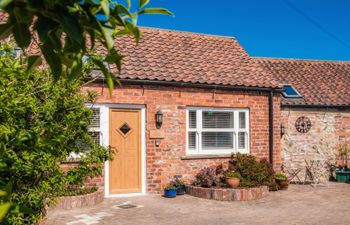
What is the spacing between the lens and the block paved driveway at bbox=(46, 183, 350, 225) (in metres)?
7.95

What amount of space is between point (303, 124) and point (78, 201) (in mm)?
9055

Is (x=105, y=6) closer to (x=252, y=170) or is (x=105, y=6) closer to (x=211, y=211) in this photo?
(x=211, y=211)

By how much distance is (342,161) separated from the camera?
1509 cm

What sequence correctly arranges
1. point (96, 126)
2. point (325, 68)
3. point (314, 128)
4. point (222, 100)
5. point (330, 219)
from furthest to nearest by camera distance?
point (325, 68) < point (314, 128) < point (222, 100) < point (96, 126) < point (330, 219)

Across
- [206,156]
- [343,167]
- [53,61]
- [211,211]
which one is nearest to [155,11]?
[53,61]

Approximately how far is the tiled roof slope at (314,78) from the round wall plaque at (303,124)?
24.0 inches

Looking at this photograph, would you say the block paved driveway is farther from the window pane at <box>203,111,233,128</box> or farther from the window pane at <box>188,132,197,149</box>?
the window pane at <box>203,111,233,128</box>

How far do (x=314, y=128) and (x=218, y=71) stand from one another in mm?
4743

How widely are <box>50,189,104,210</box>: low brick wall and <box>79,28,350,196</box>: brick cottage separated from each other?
3.75ft

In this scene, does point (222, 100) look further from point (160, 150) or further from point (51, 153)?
point (51, 153)

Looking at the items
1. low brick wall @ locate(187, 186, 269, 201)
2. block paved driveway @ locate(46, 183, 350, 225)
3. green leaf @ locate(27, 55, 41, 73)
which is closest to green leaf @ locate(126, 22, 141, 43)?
green leaf @ locate(27, 55, 41, 73)

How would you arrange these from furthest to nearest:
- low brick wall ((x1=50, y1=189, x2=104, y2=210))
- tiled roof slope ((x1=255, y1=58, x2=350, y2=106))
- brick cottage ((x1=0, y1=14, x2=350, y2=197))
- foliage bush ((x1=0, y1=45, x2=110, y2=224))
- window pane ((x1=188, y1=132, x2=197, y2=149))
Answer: tiled roof slope ((x1=255, y1=58, x2=350, y2=106)) → window pane ((x1=188, y1=132, x2=197, y2=149)) → brick cottage ((x1=0, y1=14, x2=350, y2=197)) → low brick wall ((x1=50, y1=189, x2=104, y2=210)) → foliage bush ((x1=0, y1=45, x2=110, y2=224))

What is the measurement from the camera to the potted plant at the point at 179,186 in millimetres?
11070

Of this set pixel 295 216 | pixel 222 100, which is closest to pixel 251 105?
pixel 222 100
